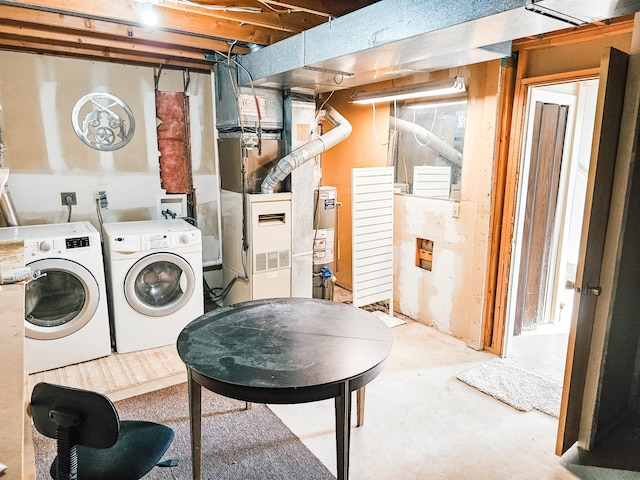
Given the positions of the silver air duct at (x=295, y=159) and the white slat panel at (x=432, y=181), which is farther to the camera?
the white slat panel at (x=432, y=181)

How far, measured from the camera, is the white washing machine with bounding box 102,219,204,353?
11.0 feet

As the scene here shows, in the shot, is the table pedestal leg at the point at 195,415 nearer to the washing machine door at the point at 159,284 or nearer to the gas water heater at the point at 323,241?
the washing machine door at the point at 159,284

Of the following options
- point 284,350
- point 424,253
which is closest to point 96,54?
point 284,350

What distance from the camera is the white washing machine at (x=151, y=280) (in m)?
3.34

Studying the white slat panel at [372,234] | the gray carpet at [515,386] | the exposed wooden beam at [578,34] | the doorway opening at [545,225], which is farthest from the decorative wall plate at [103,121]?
the gray carpet at [515,386]

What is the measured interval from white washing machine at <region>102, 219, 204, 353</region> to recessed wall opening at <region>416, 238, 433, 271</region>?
2.06 meters

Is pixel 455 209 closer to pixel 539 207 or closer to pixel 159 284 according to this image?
pixel 539 207

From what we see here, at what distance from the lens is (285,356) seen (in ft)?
6.28

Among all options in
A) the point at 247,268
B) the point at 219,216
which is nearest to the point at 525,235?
the point at 247,268

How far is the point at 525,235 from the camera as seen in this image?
3.75m

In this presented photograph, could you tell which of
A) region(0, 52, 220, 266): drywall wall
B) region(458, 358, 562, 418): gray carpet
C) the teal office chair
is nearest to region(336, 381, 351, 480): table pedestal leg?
the teal office chair

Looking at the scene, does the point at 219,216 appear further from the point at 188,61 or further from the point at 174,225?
the point at 188,61

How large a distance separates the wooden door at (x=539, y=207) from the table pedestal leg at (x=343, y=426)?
2.57 meters

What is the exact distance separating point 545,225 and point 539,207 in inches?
8.5
